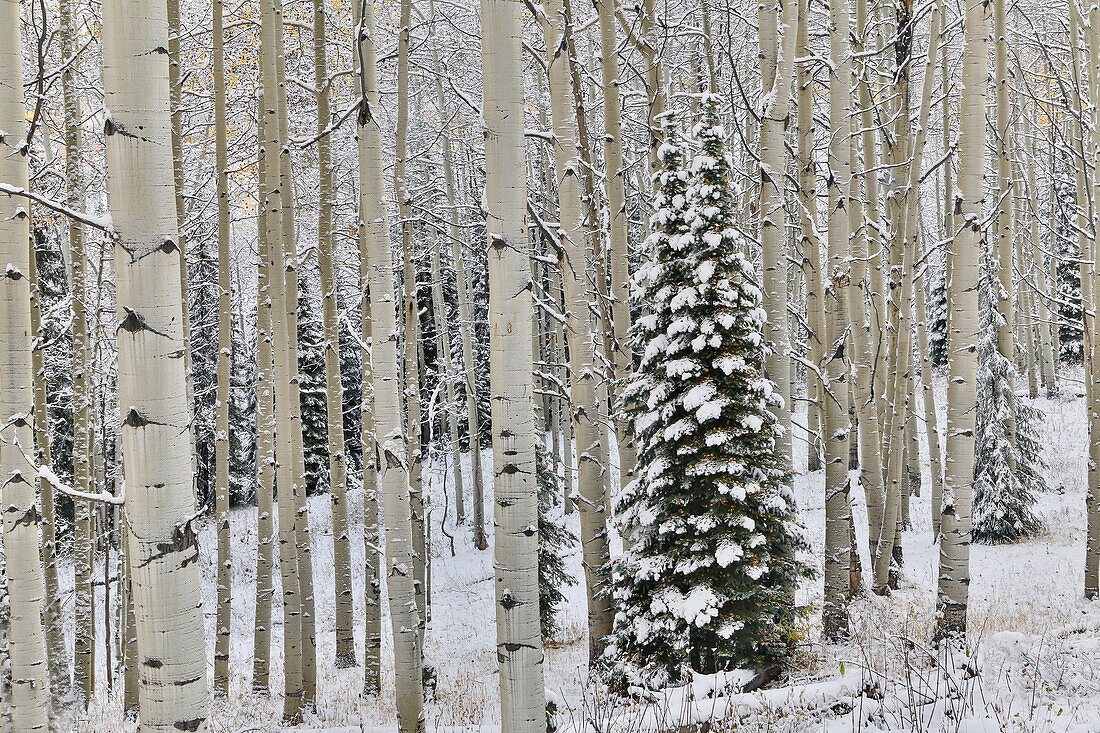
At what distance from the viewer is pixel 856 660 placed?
5125 millimetres

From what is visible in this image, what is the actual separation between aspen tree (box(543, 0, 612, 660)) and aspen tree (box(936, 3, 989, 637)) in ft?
8.40

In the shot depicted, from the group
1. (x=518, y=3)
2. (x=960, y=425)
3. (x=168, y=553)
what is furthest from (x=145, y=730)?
(x=960, y=425)

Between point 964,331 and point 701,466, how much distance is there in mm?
2139

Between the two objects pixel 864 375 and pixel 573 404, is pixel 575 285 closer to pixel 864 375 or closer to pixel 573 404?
pixel 573 404

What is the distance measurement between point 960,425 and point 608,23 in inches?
165

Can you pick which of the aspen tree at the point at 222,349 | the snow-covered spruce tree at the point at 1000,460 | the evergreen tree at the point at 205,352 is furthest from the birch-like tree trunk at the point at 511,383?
the evergreen tree at the point at 205,352

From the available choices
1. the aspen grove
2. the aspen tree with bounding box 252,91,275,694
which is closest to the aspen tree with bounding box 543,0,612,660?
the aspen grove

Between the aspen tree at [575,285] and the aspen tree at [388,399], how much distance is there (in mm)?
1317

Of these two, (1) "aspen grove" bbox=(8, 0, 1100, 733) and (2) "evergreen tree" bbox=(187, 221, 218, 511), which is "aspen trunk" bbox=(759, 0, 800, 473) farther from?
(2) "evergreen tree" bbox=(187, 221, 218, 511)

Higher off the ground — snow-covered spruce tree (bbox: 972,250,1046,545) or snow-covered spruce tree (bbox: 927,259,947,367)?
snow-covered spruce tree (bbox: 927,259,947,367)

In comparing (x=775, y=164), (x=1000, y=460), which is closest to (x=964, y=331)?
(x=775, y=164)

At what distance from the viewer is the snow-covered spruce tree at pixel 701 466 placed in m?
5.23

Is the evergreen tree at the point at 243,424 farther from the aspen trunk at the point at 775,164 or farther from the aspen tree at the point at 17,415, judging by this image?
the aspen trunk at the point at 775,164

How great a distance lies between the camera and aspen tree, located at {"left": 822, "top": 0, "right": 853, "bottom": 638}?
5.90m
